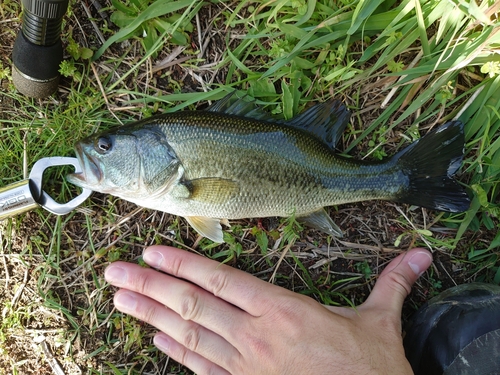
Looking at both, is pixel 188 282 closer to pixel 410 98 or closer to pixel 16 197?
pixel 16 197

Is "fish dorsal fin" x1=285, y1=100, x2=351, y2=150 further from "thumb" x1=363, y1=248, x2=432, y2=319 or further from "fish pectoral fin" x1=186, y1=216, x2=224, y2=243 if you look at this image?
"thumb" x1=363, y1=248, x2=432, y2=319

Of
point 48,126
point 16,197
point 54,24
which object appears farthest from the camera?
point 48,126

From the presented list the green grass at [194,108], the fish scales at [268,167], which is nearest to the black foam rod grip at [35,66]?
the green grass at [194,108]

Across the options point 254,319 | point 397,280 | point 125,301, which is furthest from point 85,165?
point 397,280

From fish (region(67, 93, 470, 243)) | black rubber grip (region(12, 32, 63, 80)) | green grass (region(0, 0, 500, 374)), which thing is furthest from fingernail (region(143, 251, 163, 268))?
black rubber grip (region(12, 32, 63, 80))

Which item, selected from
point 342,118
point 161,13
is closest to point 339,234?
point 342,118

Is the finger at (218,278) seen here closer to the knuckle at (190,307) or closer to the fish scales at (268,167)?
the knuckle at (190,307)
